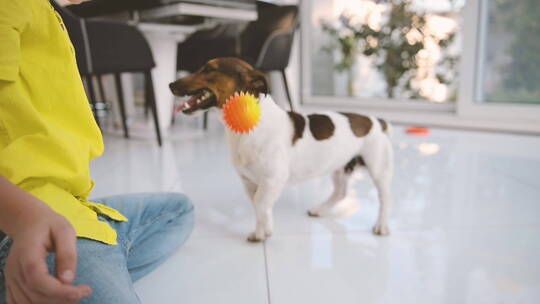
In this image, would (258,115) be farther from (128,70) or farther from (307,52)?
(307,52)

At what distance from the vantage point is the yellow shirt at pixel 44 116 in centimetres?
58

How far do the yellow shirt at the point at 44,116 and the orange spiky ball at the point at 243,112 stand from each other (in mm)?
444

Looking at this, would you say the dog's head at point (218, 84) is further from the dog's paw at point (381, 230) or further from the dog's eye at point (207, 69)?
the dog's paw at point (381, 230)

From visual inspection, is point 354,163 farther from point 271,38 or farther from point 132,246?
point 271,38

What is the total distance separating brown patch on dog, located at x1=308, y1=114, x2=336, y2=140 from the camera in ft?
Answer: 4.07

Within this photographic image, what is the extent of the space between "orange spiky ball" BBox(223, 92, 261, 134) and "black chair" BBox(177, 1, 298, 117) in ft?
5.86

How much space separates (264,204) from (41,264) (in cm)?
81

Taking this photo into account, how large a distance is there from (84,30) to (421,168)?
1833mm

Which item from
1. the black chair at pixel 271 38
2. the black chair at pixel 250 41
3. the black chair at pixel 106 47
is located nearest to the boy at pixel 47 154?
the black chair at pixel 106 47

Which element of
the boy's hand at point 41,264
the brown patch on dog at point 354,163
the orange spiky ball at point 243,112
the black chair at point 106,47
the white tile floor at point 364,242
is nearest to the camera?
the boy's hand at point 41,264

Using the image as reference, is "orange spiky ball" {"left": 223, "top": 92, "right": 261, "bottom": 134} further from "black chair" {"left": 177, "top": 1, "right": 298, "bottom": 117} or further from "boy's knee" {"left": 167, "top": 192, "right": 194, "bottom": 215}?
"black chair" {"left": 177, "top": 1, "right": 298, "bottom": 117}

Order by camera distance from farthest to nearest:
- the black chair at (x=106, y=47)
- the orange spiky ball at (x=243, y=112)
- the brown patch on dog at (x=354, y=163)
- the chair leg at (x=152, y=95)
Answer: the chair leg at (x=152, y=95), the black chair at (x=106, y=47), the brown patch on dog at (x=354, y=163), the orange spiky ball at (x=243, y=112)

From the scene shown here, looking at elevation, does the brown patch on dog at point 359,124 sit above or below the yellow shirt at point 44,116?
below

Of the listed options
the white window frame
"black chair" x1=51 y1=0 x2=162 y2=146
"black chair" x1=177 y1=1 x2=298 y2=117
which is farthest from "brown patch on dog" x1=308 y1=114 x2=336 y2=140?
the white window frame
